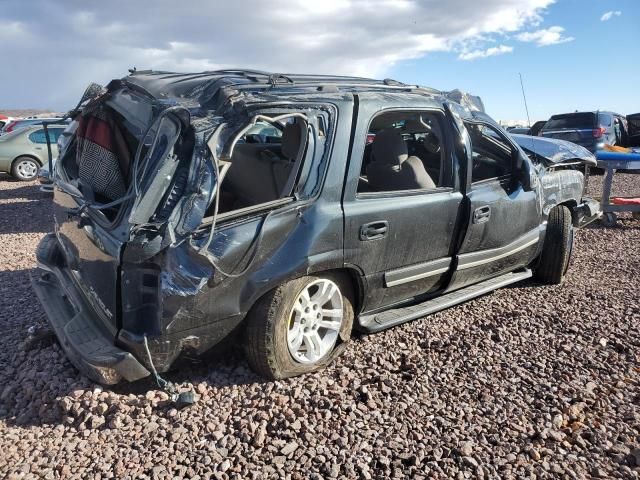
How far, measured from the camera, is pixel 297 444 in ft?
8.84

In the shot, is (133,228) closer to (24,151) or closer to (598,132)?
(24,151)

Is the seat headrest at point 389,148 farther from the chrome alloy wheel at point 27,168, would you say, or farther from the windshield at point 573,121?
the chrome alloy wheel at point 27,168

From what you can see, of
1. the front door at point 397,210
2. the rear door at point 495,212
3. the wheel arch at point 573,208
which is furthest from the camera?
the wheel arch at point 573,208

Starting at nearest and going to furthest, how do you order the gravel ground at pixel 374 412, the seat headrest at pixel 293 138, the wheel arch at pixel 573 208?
the gravel ground at pixel 374 412 → the seat headrest at pixel 293 138 → the wheel arch at pixel 573 208

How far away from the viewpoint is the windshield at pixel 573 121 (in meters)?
14.1

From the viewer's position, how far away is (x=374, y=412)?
296 cm

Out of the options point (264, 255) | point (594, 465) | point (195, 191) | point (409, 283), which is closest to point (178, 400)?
point (264, 255)

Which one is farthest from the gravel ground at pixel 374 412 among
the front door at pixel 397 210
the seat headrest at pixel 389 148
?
the seat headrest at pixel 389 148

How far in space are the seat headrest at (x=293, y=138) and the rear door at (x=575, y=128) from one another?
12119mm

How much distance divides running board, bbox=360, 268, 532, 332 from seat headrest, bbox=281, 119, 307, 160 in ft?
3.95

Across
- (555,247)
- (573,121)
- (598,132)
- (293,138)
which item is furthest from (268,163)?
(573,121)

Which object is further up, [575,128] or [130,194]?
[575,128]

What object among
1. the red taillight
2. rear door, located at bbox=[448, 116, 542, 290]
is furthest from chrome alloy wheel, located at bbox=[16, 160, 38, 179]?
the red taillight

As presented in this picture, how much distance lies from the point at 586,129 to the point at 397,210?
12510mm
